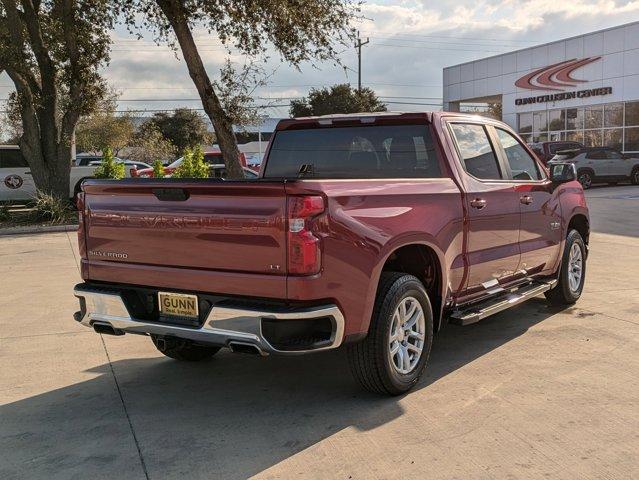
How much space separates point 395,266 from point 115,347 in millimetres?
2636

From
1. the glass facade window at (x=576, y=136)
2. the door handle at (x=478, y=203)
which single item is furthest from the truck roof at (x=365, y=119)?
the glass facade window at (x=576, y=136)

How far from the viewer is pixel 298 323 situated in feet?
11.7

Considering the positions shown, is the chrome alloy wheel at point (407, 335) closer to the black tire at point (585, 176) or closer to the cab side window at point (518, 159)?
the cab side window at point (518, 159)

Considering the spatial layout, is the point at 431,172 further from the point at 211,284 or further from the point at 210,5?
the point at 210,5

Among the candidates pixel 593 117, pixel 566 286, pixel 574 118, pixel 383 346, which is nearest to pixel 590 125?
pixel 593 117

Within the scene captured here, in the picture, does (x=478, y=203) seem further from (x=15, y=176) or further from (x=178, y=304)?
(x=15, y=176)

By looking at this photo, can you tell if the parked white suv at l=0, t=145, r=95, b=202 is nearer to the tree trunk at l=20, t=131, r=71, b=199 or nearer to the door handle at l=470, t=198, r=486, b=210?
the tree trunk at l=20, t=131, r=71, b=199

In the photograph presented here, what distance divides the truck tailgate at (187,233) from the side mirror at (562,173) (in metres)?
3.60

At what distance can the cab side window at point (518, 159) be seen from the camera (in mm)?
5789

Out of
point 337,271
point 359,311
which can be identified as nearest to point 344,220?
point 337,271

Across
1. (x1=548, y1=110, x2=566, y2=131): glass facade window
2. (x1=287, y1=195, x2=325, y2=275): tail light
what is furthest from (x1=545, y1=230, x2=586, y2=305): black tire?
(x1=548, y1=110, x2=566, y2=131): glass facade window

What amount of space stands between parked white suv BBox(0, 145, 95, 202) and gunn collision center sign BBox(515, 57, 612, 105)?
79.9ft

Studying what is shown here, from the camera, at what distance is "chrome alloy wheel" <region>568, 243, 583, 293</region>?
6562mm

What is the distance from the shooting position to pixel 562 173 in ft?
20.1
